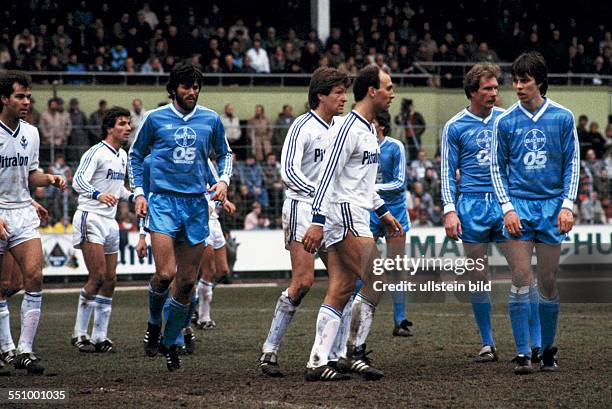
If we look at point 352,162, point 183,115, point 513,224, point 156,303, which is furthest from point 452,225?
point 156,303

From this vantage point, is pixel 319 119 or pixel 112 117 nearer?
pixel 319 119

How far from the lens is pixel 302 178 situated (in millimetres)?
9148

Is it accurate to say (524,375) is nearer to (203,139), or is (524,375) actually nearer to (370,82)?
(370,82)

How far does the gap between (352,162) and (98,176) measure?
457 cm

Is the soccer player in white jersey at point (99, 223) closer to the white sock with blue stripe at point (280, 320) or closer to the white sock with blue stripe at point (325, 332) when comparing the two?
the white sock with blue stripe at point (280, 320)

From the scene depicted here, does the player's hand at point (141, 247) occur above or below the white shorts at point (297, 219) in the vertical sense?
below

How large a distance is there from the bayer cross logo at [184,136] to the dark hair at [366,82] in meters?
1.60

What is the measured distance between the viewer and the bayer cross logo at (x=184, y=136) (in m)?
9.46

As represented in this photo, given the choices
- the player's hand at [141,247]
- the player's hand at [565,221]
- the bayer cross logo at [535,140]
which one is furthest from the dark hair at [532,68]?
the player's hand at [141,247]

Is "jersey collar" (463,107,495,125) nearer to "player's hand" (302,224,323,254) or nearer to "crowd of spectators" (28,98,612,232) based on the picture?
"player's hand" (302,224,323,254)

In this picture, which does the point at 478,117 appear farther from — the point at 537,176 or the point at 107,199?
the point at 107,199

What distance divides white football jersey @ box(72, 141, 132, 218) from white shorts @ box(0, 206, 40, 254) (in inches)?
80.0

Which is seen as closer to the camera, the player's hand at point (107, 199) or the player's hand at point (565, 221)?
the player's hand at point (565, 221)

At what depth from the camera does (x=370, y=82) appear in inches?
339
